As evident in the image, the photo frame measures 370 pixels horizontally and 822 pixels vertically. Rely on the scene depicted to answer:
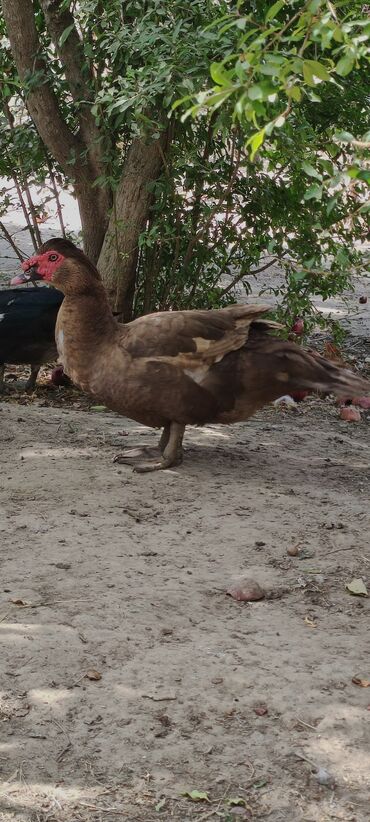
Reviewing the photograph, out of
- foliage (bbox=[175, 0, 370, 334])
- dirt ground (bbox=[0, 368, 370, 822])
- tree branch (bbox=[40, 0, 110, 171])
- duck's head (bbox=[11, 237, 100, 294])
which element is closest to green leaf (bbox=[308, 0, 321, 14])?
foliage (bbox=[175, 0, 370, 334])

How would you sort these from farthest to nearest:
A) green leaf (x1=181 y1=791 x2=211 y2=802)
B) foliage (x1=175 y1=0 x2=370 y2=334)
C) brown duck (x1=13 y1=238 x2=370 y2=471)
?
brown duck (x1=13 y1=238 x2=370 y2=471) → foliage (x1=175 y1=0 x2=370 y2=334) → green leaf (x1=181 y1=791 x2=211 y2=802)

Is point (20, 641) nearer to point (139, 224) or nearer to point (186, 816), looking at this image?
point (186, 816)

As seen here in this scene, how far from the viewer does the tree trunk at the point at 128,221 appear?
6742mm

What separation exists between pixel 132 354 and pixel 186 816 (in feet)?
9.56

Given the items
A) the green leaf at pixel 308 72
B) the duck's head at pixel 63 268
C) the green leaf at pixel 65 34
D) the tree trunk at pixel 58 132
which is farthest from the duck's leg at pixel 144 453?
the green leaf at pixel 308 72

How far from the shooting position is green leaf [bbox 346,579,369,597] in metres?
4.22

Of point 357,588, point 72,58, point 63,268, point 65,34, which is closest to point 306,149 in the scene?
point 63,268

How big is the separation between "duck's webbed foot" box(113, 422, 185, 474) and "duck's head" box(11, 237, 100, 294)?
91cm

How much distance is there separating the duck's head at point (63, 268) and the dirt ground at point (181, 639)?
919 millimetres

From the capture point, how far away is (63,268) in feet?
18.8

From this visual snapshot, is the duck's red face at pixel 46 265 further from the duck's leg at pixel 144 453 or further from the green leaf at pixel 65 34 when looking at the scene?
the green leaf at pixel 65 34

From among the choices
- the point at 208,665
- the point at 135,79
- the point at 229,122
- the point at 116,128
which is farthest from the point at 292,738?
the point at 116,128

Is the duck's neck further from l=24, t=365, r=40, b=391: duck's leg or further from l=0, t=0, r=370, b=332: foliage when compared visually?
l=24, t=365, r=40, b=391: duck's leg

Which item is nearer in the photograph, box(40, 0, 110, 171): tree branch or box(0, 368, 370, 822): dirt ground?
box(0, 368, 370, 822): dirt ground
